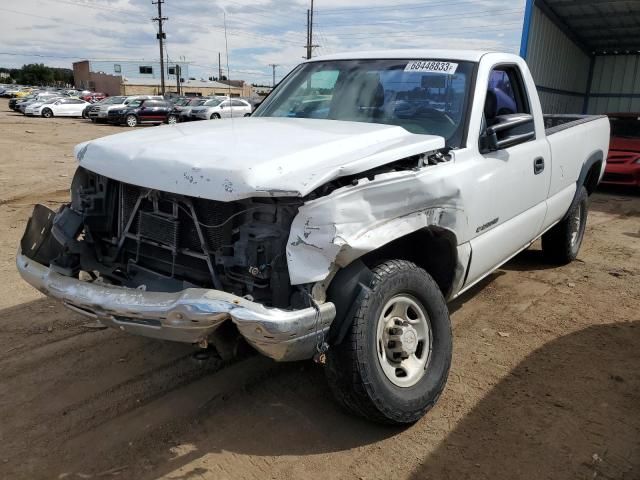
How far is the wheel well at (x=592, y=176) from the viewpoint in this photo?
20.1 ft

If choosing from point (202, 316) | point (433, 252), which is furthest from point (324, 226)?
point (433, 252)

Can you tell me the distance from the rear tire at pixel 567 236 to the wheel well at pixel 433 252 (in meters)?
2.69

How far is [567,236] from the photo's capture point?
5.81 m

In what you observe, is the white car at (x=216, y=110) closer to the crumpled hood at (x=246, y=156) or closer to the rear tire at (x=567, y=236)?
the rear tire at (x=567, y=236)

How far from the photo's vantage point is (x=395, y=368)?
302cm

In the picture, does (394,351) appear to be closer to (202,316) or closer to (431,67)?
(202,316)

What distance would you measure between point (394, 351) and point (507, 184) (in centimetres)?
164

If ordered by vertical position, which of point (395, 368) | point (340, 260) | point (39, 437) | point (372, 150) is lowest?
point (39, 437)

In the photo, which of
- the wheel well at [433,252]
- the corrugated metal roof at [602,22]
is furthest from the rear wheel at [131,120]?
the wheel well at [433,252]

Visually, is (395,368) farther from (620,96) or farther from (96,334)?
(620,96)

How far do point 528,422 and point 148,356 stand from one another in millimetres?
2461

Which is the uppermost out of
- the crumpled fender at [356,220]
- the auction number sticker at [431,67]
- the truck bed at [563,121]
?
the auction number sticker at [431,67]

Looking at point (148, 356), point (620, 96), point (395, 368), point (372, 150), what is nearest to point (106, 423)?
point (148, 356)

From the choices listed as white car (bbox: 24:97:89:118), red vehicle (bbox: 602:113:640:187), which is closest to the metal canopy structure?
red vehicle (bbox: 602:113:640:187)
